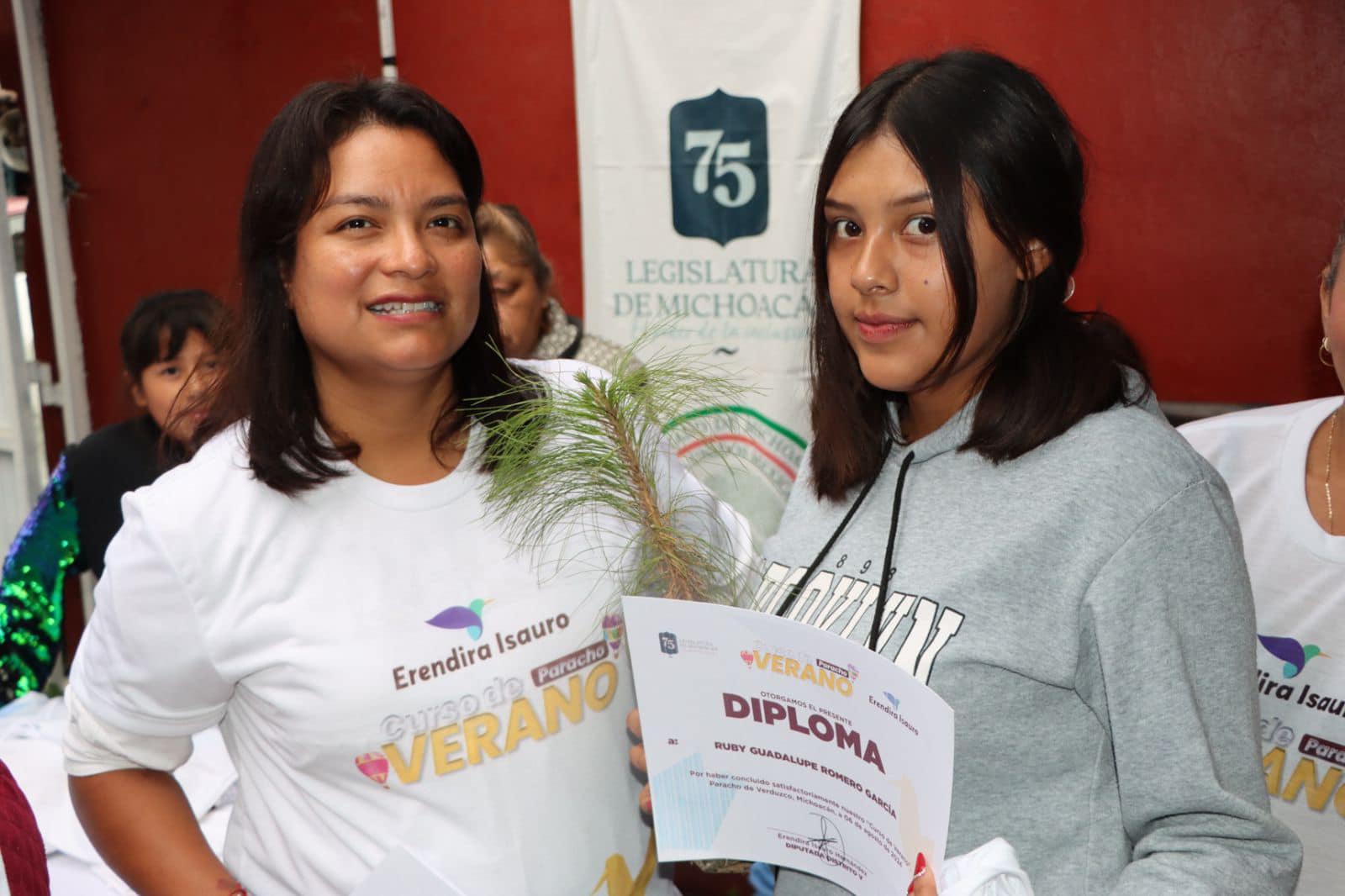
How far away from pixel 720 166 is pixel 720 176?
0.09 ft

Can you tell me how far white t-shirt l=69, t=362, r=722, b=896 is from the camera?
1.17 m

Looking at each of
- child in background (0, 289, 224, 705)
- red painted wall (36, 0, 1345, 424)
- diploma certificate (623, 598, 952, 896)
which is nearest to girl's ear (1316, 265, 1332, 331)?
diploma certificate (623, 598, 952, 896)

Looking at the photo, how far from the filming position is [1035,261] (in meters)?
1.15

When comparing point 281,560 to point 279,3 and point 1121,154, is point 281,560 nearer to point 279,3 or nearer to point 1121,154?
point 1121,154

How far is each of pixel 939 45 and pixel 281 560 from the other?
2696 mm

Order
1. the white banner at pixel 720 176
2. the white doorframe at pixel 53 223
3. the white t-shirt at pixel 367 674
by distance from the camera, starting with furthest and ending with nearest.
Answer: the white doorframe at pixel 53 223 < the white banner at pixel 720 176 < the white t-shirt at pixel 367 674

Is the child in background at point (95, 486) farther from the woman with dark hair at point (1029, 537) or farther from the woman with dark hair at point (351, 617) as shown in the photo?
the woman with dark hair at point (1029, 537)

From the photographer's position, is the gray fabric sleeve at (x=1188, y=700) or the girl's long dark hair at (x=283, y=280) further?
the girl's long dark hair at (x=283, y=280)

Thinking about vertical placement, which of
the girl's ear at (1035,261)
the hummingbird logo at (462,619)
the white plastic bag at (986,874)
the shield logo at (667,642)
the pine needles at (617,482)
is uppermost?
the girl's ear at (1035,261)

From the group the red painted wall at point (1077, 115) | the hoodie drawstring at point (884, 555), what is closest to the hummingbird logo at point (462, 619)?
the hoodie drawstring at point (884, 555)

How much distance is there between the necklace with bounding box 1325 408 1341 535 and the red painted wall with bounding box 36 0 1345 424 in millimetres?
1547

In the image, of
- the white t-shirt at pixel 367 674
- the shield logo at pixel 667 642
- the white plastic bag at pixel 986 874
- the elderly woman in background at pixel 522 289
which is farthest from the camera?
the elderly woman in background at pixel 522 289

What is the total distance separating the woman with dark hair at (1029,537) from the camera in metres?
0.98

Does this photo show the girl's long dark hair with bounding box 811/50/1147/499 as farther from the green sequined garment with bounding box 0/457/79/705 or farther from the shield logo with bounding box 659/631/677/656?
the green sequined garment with bounding box 0/457/79/705
